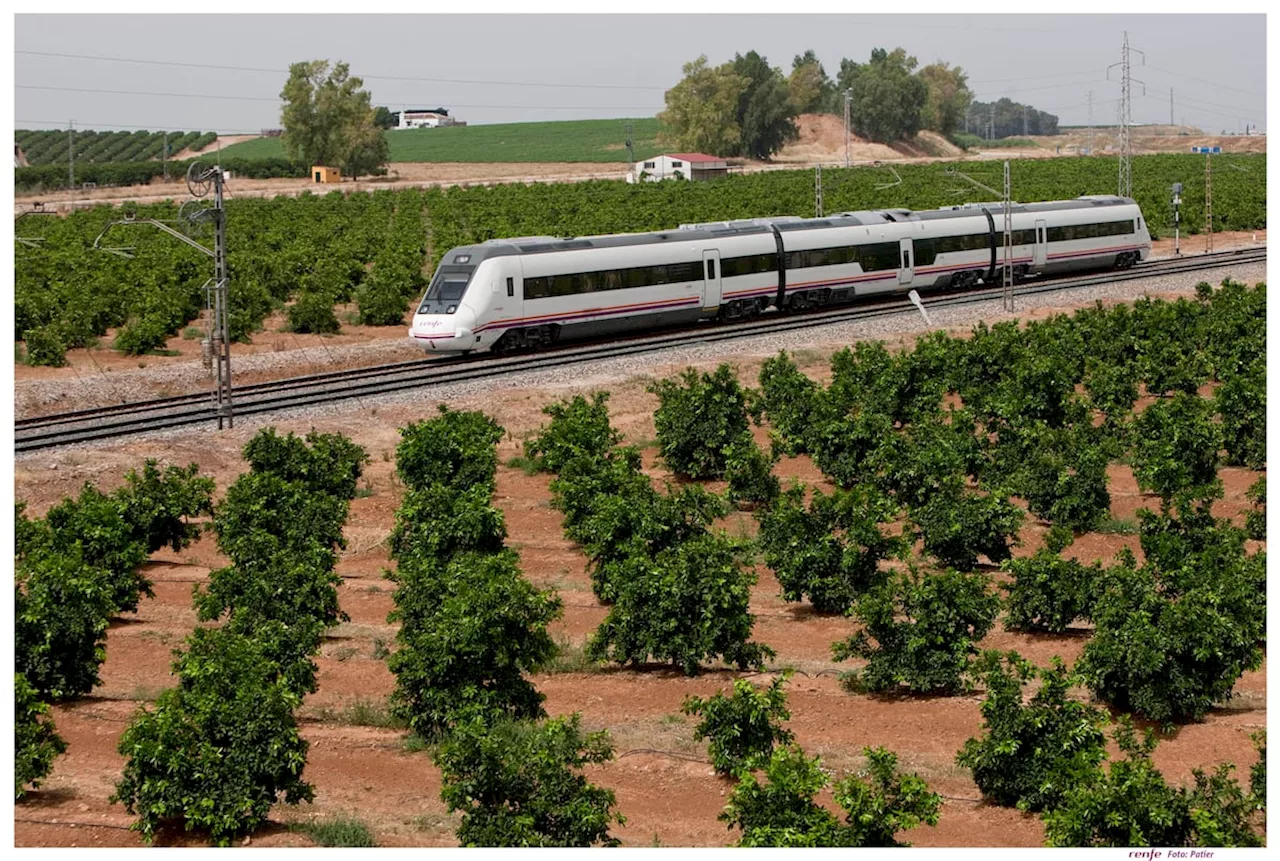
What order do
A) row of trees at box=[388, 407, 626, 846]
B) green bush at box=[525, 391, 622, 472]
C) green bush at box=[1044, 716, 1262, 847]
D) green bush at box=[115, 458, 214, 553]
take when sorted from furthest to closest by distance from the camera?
green bush at box=[525, 391, 622, 472]
green bush at box=[115, 458, 214, 553]
row of trees at box=[388, 407, 626, 846]
green bush at box=[1044, 716, 1262, 847]

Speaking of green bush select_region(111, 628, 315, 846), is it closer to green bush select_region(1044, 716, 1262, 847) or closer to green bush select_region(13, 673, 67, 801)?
green bush select_region(13, 673, 67, 801)

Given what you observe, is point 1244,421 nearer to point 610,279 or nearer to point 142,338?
point 610,279

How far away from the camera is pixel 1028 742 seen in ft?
55.9

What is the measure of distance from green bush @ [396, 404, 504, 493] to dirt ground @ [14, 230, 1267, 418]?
13557 mm

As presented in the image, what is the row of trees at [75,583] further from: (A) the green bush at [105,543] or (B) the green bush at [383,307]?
(B) the green bush at [383,307]

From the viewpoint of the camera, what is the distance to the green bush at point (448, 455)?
97.6ft

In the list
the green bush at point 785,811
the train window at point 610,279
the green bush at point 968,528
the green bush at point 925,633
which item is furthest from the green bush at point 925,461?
the train window at point 610,279

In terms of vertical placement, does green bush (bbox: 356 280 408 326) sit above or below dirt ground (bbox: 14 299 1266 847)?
above

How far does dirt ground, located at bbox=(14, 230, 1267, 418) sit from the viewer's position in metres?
41.4

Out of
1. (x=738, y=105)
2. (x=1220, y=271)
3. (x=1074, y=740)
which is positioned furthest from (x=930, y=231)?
(x=738, y=105)

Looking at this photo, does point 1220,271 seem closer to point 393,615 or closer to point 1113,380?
point 1113,380

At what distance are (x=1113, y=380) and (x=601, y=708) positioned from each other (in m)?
20.8

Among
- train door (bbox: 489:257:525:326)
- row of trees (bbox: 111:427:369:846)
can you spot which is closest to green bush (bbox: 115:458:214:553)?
row of trees (bbox: 111:427:369:846)

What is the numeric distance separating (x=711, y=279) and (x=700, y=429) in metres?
15.5
